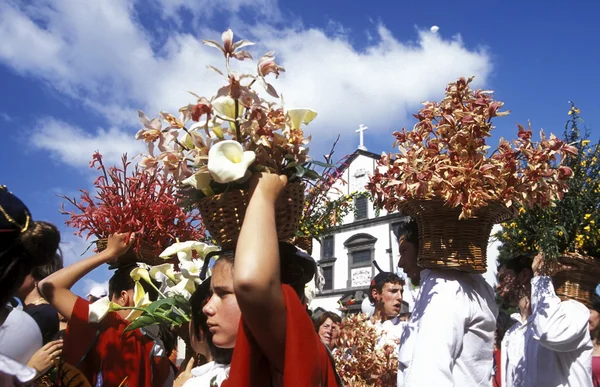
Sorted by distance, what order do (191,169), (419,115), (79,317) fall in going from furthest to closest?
(79,317) < (419,115) < (191,169)

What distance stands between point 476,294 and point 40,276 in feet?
9.29

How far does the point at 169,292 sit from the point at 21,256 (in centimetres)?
169

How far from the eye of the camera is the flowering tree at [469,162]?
109 inches

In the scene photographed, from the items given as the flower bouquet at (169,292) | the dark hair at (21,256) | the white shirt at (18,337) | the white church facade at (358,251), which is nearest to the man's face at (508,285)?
the flower bouquet at (169,292)

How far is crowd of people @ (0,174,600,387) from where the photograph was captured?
156cm

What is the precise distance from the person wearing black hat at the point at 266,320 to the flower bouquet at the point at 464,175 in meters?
1.33

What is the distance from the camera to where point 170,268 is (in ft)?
10.9

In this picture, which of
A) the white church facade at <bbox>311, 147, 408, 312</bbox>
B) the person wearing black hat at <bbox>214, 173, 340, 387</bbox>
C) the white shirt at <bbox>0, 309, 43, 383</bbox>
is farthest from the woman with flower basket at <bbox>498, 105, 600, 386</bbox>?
the white church facade at <bbox>311, 147, 408, 312</bbox>

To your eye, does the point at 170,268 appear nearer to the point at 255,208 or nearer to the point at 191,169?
the point at 191,169

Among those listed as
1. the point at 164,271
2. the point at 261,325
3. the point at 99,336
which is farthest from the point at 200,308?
the point at 261,325

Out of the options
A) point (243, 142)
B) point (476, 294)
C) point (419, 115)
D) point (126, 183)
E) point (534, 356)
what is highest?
point (419, 115)

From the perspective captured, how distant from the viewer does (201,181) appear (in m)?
1.94

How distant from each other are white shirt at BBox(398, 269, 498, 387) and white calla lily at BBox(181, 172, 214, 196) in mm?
1438

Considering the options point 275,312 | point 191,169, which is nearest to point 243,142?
point 191,169
